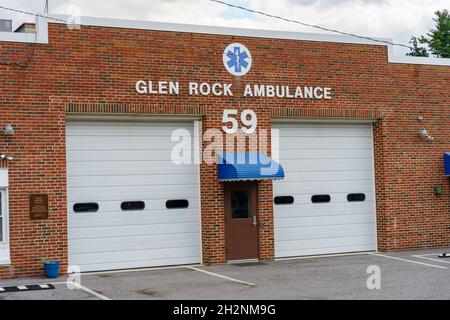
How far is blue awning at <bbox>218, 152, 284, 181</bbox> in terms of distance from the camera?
683 inches

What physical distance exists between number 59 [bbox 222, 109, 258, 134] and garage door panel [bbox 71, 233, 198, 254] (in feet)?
9.39

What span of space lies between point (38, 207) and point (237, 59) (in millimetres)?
6270

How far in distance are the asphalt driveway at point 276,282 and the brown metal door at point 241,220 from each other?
64 cm

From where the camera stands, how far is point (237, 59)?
1845cm

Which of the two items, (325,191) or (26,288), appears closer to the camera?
(26,288)

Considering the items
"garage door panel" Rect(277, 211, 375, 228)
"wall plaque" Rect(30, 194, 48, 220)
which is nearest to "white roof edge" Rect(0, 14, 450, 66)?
"wall plaque" Rect(30, 194, 48, 220)

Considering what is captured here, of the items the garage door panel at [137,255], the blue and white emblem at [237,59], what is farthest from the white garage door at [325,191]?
the garage door panel at [137,255]

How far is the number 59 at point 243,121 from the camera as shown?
1825 cm

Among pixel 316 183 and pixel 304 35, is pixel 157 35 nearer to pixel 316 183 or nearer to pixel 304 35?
pixel 304 35

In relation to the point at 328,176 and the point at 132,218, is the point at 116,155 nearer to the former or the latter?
the point at 132,218

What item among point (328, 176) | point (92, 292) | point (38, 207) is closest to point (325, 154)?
point (328, 176)

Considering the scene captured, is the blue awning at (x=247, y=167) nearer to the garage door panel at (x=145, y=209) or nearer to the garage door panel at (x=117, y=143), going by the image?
the garage door panel at (x=145, y=209)

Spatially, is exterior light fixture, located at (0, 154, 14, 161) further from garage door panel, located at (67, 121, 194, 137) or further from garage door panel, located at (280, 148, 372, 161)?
garage door panel, located at (280, 148, 372, 161)

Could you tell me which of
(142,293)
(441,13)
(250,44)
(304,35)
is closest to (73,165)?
(142,293)
